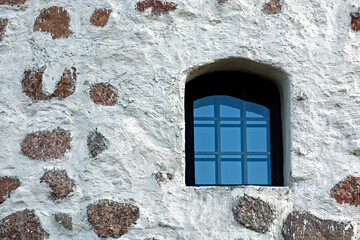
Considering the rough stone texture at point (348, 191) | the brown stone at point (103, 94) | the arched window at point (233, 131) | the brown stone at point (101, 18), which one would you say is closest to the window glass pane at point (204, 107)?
the arched window at point (233, 131)

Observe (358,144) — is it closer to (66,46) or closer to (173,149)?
(173,149)

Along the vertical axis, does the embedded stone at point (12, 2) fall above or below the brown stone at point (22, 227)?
above

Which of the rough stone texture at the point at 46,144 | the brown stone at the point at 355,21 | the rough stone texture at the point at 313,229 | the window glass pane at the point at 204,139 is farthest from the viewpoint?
the window glass pane at the point at 204,139

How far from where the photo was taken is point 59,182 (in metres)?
3.10

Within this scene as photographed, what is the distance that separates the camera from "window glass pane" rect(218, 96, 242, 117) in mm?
3438

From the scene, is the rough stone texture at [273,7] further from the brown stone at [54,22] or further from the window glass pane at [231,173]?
the brown stone at [54,22]

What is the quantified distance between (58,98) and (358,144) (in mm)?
1473

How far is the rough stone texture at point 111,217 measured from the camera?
9.97 feet

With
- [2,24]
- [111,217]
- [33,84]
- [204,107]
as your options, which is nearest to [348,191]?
[204,107]

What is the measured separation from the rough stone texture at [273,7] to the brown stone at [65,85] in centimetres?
102

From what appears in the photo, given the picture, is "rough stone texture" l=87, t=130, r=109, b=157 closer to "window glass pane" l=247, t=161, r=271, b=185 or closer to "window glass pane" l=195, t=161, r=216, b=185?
"window glass pane" l=195, t=161, r=216, b=185

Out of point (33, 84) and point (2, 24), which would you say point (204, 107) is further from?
point (2, 24)

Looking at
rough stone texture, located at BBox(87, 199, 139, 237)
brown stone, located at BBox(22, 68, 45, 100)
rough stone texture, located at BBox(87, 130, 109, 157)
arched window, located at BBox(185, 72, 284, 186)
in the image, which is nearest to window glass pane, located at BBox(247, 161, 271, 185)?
arched window, located at BBox(185, 72, 284, 186)

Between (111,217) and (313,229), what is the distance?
0.94 m
